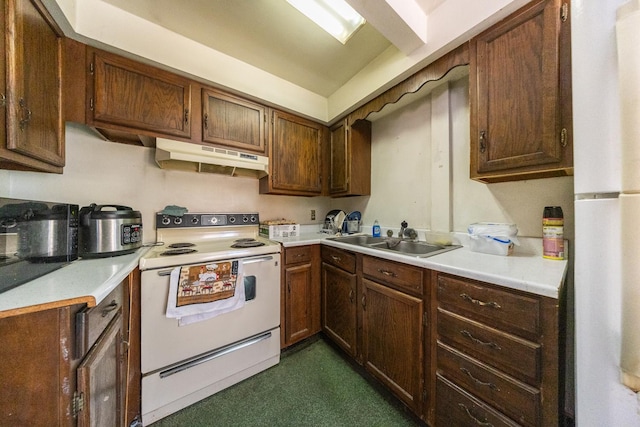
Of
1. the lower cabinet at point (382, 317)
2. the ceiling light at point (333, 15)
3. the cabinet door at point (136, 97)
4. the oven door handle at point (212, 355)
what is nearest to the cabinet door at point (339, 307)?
the lower cabinet at point (382, 317)

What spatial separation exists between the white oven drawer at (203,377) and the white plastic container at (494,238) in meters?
1.51

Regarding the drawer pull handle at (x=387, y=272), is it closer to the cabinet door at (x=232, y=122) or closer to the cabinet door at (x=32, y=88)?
the cabinet door at (x=232, y=122)

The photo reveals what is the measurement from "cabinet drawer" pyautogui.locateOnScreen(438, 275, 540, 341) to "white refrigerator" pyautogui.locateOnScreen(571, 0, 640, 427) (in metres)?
0.12

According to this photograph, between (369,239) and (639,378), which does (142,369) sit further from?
(639,378)

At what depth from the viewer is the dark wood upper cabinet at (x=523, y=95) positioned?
89 cm

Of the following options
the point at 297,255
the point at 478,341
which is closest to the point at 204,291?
the point at 297,255

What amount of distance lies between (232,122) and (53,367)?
1.65 meters

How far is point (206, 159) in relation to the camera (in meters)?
1.53

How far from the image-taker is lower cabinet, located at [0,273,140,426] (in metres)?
0.55

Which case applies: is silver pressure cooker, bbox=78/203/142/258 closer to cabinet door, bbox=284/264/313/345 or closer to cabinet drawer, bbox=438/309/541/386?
cabinet door, bbox=284/264/313/345

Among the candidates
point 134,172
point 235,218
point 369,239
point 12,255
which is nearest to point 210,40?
point 134,172

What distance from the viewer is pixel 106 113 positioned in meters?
1.25

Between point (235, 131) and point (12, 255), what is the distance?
4.43 ft

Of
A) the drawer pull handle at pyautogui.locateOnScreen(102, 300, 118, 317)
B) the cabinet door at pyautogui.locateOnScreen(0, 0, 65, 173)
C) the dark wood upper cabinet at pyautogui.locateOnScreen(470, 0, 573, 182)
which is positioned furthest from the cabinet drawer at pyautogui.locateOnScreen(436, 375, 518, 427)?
the cabinet door at pyautogui.locateOnScreen(0, 0, 65, 173)
